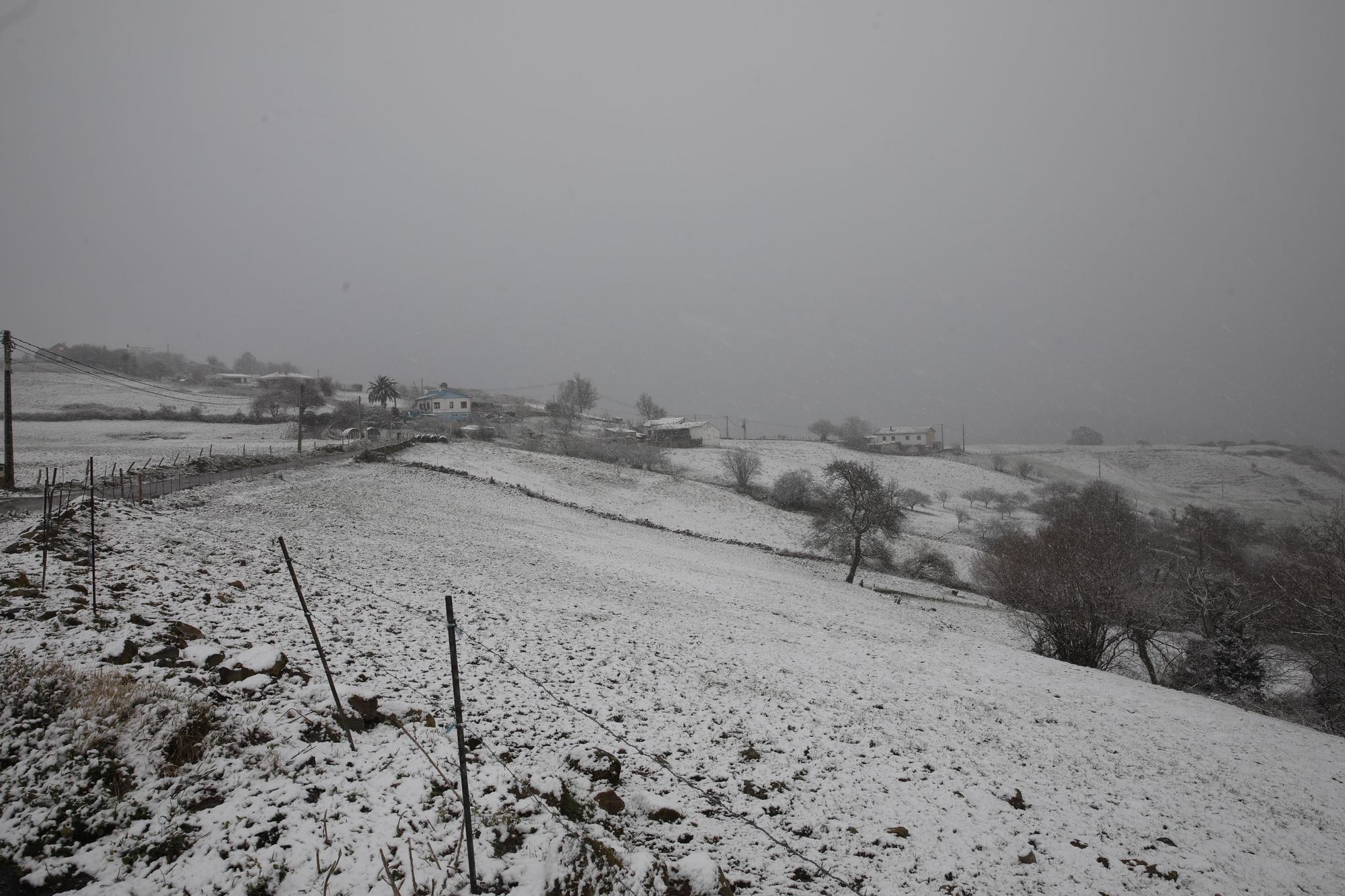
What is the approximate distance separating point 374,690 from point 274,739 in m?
1.78

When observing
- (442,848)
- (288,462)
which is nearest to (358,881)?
(442,848)

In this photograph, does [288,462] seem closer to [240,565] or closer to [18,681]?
[240,565]

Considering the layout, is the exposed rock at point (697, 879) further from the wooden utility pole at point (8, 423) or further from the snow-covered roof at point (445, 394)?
the snow-covered roof at point (445, 394)

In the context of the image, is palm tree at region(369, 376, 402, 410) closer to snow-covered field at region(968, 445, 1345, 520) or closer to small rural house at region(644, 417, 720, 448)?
small rural house at region(644, 417, 720, 448)

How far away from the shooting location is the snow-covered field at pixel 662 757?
5461mm

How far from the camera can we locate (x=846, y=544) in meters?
33.7

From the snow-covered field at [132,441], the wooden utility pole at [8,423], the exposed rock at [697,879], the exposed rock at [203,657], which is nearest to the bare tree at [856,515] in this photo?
the exposed rock at [697,879]

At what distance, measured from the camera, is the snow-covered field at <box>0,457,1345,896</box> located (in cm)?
546

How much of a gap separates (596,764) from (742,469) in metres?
51.2

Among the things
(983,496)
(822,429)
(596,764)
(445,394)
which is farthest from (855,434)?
(596,764)

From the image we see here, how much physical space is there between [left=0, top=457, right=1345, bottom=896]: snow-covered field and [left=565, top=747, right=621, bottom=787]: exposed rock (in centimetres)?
16

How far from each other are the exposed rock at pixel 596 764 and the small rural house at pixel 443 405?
288 ft

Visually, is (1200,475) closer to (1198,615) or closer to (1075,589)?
(1198,615)

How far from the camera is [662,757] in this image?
7809mm
